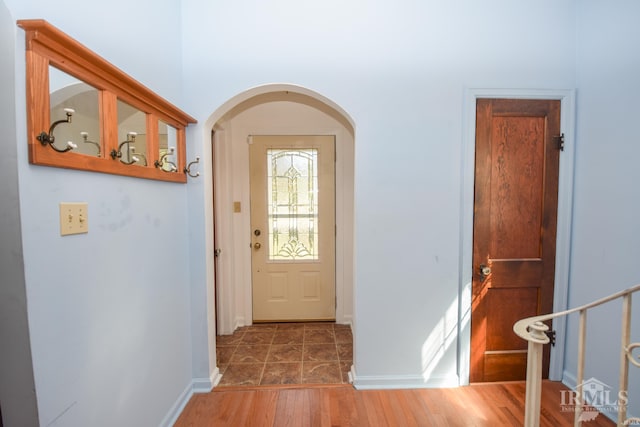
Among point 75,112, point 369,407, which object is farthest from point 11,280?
point 369,407

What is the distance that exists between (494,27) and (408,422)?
275cm

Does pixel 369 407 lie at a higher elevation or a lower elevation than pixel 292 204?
lower

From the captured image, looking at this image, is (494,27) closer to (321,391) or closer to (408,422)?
(408,422)

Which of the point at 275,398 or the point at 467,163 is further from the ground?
the point at 467,163

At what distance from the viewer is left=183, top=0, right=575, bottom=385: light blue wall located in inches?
77.2

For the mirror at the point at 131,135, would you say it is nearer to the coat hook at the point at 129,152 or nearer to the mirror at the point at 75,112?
the coat hook at the point at 129,152

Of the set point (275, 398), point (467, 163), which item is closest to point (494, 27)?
point (467, 163)

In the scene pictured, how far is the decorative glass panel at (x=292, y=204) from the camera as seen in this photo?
312 cm

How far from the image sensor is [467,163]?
2029 millimetres

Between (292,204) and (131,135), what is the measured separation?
1.91 meters

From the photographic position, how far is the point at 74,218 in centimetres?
107

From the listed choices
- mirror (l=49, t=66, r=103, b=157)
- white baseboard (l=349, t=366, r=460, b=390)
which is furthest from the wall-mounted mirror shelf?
white baseboard (l=349, t=366, r=460, b=390)

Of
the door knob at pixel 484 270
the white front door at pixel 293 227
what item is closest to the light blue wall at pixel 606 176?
the door knob at pixel 484 270

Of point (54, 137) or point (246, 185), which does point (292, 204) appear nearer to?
point (246, 185)
